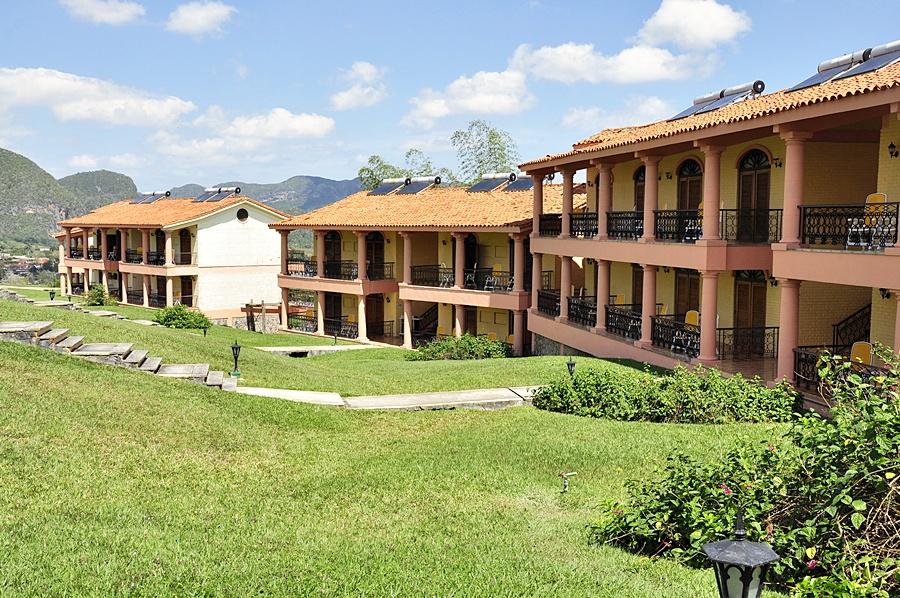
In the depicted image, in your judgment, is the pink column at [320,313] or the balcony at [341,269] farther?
the balcony at [341,269]

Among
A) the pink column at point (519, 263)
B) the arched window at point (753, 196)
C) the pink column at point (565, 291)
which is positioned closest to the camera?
the arched window at point (753, 196)

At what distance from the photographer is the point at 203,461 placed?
36.0 feet

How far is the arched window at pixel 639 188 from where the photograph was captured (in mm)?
25672

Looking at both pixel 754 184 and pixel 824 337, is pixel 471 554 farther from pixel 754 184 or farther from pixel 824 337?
pixel 754 184

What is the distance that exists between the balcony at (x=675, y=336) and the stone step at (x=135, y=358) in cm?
1213

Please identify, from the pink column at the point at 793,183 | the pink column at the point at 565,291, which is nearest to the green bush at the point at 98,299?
the pink column at the point at 565,291

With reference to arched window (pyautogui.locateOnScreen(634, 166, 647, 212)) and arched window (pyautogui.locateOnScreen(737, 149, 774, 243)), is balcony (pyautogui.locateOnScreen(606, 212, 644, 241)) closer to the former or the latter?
arched window (pyautogui.locateOnScreen(634, 166, 647, 212))

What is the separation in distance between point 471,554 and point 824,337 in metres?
13.9

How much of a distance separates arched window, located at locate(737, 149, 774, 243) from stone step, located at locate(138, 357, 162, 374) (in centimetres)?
1348

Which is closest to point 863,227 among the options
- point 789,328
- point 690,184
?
point 789,328

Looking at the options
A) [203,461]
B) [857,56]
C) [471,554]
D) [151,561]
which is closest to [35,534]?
[151,561]

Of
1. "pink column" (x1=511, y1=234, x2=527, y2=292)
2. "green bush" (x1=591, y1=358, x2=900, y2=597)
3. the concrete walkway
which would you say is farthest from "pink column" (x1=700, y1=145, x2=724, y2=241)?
"pink column" (x1=511, y1=234, x2=527, y2=292)

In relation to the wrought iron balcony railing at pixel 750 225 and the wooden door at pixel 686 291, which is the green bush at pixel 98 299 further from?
the wrought iron balcony railing at pixel 750 225

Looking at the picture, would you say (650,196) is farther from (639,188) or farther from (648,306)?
(639,188)
